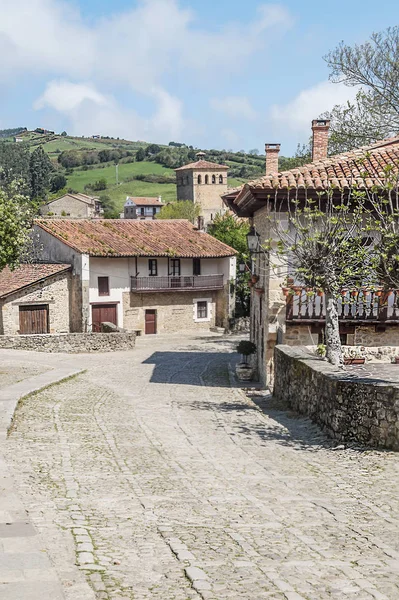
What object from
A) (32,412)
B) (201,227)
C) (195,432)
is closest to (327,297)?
(195,432)

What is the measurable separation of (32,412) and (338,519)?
8837 mm

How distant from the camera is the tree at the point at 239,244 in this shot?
4556 cm

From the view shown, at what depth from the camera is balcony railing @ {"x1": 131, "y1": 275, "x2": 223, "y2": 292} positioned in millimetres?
40875

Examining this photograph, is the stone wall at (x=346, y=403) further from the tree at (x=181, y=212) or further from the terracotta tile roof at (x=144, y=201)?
the terracotta tile roof at (x=144, y=201)

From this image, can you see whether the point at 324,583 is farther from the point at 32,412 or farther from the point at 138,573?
the point at 32,412

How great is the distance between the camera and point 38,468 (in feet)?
31.8

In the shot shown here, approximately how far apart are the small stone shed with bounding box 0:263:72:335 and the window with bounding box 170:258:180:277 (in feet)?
22.5

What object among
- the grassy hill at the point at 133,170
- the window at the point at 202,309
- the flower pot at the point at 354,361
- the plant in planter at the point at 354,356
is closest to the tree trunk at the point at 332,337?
the flower pot at the point at 354,361

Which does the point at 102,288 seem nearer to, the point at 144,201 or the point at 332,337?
the point at 332,337

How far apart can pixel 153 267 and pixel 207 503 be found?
111ft

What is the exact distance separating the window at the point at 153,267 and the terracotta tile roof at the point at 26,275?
540 cm

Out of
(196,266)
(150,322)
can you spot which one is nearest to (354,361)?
(150,322)

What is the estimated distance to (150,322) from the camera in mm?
41938

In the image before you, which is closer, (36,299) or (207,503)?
(207,503)
